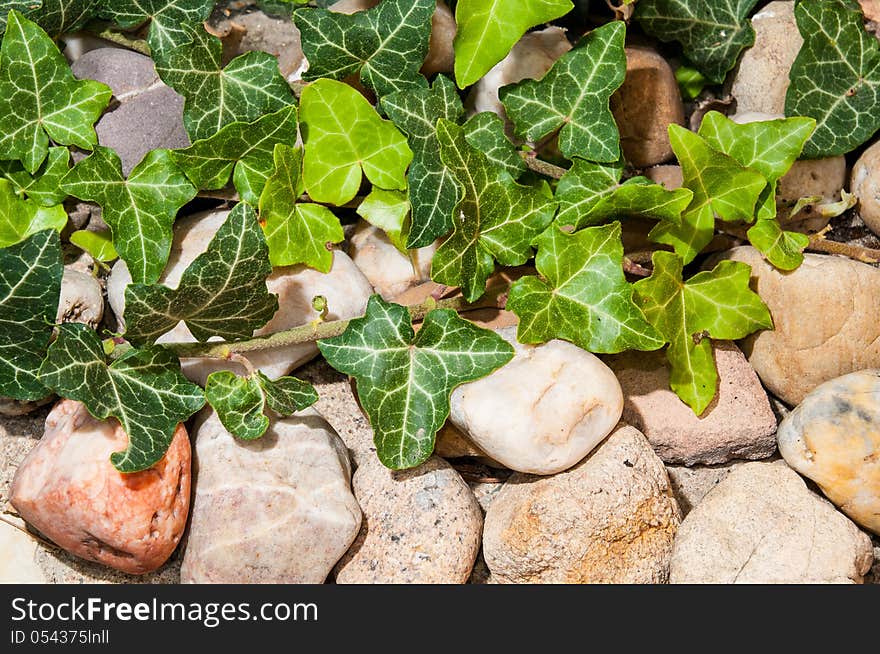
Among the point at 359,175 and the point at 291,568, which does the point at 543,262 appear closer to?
the point at 359,175

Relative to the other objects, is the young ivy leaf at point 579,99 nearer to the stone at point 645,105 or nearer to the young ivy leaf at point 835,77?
the stone at point 645,105

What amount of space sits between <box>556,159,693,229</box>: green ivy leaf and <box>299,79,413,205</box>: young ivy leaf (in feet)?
1.16

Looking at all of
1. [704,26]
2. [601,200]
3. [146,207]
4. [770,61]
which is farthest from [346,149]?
[770,61]

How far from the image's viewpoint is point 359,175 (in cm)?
194

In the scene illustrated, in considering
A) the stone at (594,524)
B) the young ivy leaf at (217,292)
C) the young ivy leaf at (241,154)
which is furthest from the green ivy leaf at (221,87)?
the stone at (594,524)

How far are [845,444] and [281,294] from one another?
1.25 meters

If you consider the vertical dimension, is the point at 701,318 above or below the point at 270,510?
above

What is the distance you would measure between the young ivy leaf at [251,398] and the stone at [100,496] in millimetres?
142

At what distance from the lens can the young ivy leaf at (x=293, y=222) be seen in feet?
6.12

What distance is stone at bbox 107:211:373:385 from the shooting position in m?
1.98

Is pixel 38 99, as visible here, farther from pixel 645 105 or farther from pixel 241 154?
pixel 645 105

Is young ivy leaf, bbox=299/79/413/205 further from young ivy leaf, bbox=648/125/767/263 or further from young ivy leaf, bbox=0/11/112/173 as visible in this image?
young ivy leaf, bbox=648/125/767/263

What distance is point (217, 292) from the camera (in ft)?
5.60

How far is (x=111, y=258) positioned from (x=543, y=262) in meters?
0.98
